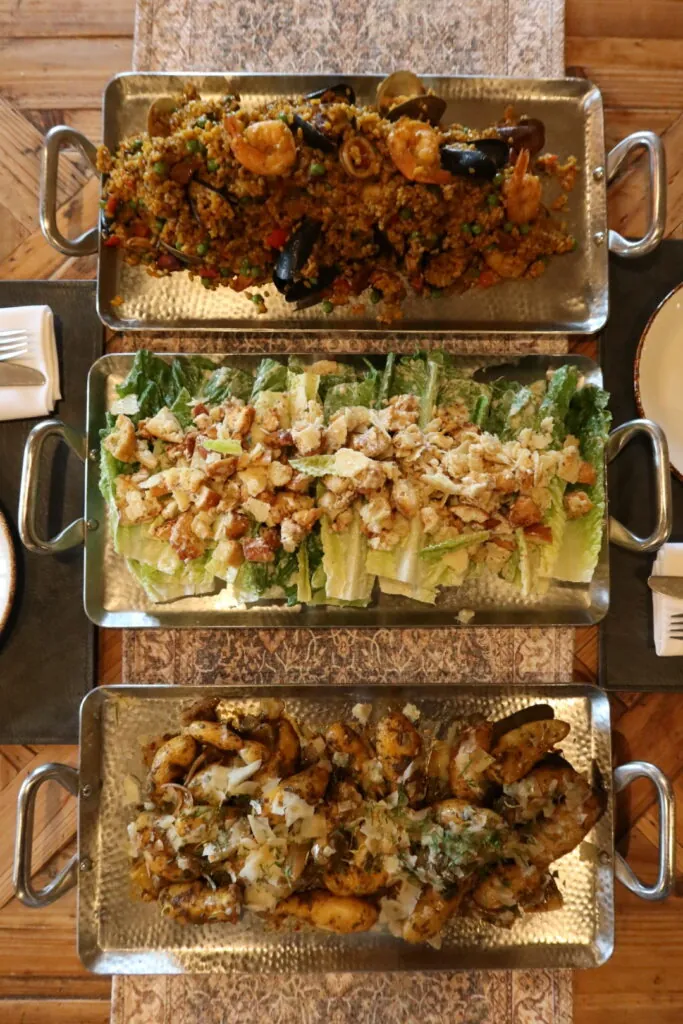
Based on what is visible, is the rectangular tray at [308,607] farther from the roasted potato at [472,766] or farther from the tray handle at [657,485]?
the roasted potato at [472,766]

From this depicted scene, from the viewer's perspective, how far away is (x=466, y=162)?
7.68 ft

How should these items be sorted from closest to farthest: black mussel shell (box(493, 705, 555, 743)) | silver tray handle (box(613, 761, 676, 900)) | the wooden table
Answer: silver tray handle (box(613, 761, 676, 900)) → black mussel shell (box(493, 705, 555, 743)) → the wooden table

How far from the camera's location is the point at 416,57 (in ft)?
9.21

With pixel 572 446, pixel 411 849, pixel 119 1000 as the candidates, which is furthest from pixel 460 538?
pixel 119 1000

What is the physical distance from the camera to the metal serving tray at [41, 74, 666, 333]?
8.77 feet

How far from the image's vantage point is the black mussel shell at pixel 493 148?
7.99 ft

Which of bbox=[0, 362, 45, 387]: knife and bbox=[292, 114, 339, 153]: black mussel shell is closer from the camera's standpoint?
bbox=[292, 114, 339, 153]: black mussel shell

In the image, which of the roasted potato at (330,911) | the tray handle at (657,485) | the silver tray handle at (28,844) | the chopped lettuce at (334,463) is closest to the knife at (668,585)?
the tray handle at (657,485)

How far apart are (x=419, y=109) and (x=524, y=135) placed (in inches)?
16.0

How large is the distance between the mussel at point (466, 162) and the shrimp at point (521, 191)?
103 mm

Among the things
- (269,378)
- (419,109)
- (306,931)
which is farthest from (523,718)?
(419,109)

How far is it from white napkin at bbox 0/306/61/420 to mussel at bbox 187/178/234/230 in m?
0.74

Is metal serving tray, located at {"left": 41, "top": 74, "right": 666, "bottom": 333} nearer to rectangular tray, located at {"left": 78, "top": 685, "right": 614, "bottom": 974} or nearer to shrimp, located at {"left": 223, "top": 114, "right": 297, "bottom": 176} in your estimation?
shrimp, located at {"left": 223, "top": 114, "right": 297, "bottom": 176}

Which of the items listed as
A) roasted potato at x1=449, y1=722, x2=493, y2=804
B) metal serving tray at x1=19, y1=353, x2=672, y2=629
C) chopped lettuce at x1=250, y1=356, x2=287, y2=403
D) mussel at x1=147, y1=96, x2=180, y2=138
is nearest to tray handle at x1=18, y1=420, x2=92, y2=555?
metal serving tray at x1=19, y1=353, x2=672, y2=629
